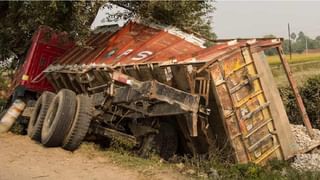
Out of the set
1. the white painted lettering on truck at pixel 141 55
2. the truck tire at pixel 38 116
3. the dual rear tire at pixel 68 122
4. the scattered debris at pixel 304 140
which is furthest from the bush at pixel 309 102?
the truck tire at pixel 38 116

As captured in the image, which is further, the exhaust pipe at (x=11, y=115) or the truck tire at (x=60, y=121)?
the exhaust pipe at (x=11, y=115)

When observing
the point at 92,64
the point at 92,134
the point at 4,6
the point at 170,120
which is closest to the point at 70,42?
the point at 4,6

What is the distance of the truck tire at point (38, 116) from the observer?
10.1 meters

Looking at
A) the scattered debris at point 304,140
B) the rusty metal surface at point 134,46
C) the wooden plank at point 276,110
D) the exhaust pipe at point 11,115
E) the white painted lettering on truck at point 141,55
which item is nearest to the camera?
the wooden plank at point 276,110

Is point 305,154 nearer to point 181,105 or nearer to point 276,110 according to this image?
point 276,110

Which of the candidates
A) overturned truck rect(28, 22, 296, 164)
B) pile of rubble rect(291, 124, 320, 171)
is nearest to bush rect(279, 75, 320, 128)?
pile of rubble rect(291, 124, 320, 171)

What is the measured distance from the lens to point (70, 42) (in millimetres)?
13578

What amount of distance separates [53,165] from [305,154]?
416 centimetres

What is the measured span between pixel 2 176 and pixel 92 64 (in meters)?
4.16

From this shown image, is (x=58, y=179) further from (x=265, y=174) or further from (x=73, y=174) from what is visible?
(x=265, y=174)

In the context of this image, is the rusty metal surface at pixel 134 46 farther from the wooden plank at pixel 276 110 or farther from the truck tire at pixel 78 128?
the wooden plank at pixel 276 110

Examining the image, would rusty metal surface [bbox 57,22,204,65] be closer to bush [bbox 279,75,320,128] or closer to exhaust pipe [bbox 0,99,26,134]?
exhaust pipe [bbox 0,99,26,134]

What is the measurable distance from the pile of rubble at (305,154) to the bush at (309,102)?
2.61 m

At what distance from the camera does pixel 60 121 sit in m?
9.10
